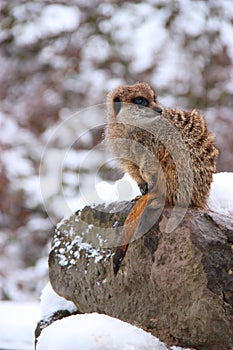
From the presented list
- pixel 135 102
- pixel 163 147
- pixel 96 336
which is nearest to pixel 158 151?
pixel 163 147

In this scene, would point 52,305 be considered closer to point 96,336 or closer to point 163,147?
point 96,336

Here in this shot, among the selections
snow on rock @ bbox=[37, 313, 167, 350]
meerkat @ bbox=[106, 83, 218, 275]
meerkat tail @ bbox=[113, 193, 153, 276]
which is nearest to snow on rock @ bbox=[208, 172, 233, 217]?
meerkat @ bbox=[106, 83, 218, 275]

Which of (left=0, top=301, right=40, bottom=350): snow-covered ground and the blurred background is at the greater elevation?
the blurred background

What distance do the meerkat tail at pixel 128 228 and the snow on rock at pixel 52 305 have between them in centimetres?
25

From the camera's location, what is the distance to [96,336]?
1.30m

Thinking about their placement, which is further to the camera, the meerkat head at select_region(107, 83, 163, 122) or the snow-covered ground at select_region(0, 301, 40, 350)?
the snow-covered ground at select_region(0, 301, 40, 350)

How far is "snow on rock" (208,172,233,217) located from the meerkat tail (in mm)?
192

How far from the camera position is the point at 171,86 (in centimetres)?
328

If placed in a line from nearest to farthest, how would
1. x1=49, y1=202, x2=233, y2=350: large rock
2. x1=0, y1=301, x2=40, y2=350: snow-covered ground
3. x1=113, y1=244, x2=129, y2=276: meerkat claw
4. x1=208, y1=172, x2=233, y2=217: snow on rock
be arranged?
x1=49, y1=202, x2=233, y2=350: large rock < x1=113, y1=244, x2=129, y2=276: meerkat claw < x1=208, y1=172, x2=233, y2=217: snow on rock < x1=0, y1=301, x2=40, y2=350: snow-covered ground

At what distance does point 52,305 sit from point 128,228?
1.27 feet

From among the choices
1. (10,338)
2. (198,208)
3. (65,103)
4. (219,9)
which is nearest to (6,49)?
(65,103)

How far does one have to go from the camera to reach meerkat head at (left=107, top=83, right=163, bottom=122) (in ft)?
4.50

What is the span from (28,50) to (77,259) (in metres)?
2.10

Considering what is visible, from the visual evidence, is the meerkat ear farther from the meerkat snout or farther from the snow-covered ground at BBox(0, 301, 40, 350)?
the snow-covered ground at BBox(0, 301, 40, 350)
